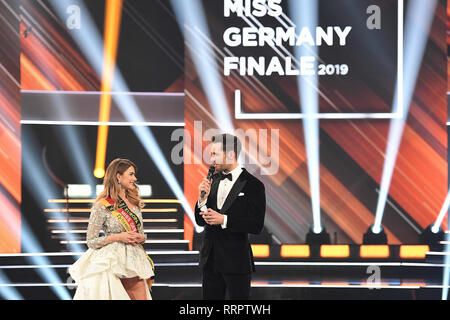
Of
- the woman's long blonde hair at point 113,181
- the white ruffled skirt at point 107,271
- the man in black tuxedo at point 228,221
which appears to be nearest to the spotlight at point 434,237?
the man in black tuxedo at point 228,221

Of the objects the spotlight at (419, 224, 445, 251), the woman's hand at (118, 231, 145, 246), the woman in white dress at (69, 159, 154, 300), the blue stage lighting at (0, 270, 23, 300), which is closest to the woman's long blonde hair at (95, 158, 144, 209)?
the woman in white dress at (69, 159, 154, 300)

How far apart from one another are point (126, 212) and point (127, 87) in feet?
8.55

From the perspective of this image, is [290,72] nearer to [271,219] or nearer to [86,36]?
[271,219]

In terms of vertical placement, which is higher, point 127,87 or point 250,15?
point 250,15

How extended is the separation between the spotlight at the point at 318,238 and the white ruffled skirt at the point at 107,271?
8.38 ft

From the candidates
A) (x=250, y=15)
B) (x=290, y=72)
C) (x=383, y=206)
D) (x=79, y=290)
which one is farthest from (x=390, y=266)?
(x=79, y=290)

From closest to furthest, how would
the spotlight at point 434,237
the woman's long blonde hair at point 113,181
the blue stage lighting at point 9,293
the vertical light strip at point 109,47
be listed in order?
the woman's long blonde hair at point 113,181
the blue stage lighting at point 9,293
the spotlight at point 434,237
the vertical light strip at point 109,47

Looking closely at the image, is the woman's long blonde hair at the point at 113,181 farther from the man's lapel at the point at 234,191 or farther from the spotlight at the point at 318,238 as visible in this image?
the spotlight at the point at 318,238

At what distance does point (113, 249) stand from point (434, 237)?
342 cm

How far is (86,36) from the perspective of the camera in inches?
243

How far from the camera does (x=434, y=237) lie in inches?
236

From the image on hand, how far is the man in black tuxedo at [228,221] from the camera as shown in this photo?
12.0 ft
